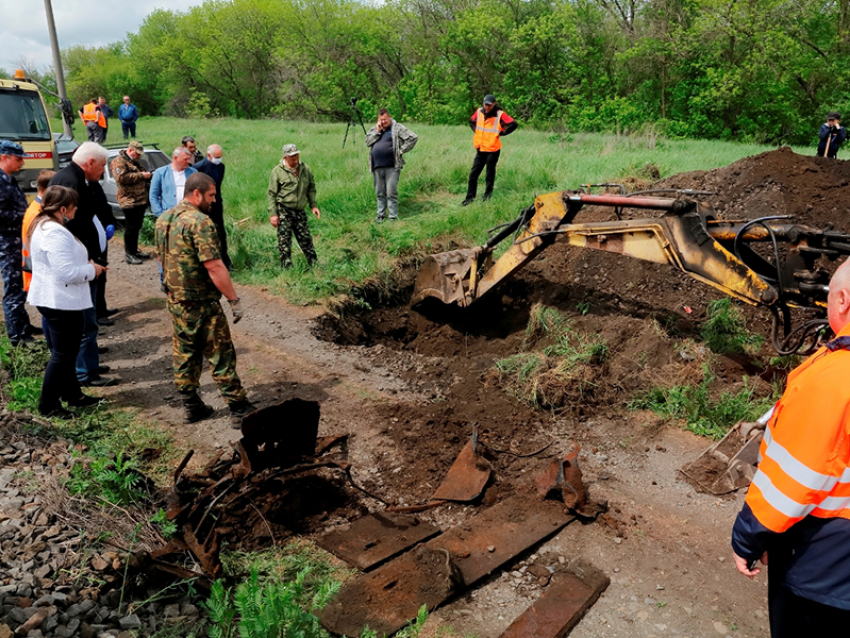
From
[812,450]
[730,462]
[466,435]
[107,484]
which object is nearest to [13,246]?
[107,484]

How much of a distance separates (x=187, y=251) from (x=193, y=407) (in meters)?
1.41

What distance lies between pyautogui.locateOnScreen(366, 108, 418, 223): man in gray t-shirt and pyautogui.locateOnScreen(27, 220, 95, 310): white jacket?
20.0ft

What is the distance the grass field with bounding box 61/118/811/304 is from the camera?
932 cm

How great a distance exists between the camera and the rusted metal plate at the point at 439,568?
342cm

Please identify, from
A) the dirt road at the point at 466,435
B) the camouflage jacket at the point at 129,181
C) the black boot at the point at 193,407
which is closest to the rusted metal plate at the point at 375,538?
the dirt road at the point at 466,435

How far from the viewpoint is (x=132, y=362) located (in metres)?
6.93

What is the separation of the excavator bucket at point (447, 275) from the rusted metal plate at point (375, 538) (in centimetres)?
351

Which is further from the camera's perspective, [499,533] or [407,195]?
[407,195]

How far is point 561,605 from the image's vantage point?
3494 millimetres

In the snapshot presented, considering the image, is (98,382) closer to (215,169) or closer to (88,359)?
(88,359)

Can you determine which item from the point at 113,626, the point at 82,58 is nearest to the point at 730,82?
the point at 113,626

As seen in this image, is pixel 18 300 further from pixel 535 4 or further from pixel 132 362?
pixel 535 4

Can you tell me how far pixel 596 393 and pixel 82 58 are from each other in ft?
224

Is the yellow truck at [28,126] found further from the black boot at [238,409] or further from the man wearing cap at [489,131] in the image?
the black boot at [238,409]
